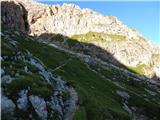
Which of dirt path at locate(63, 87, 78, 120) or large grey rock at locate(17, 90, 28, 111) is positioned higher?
large grey rock at locate(17, 90, 28, 111)

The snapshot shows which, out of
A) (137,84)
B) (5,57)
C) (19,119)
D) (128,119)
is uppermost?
(5,57)

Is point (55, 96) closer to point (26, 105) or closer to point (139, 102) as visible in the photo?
point (26, 105)

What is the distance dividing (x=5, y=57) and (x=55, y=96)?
51.6 feet

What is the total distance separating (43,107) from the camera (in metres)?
72.4

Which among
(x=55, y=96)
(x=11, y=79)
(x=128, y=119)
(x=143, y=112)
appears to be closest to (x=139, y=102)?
(x=143, y=112)

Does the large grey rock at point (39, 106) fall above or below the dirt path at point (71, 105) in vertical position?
above

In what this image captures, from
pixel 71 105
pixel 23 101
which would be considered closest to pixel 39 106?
pixel 23 101

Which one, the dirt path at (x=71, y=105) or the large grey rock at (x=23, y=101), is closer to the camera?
the large grey rock at (x=23, y=101)

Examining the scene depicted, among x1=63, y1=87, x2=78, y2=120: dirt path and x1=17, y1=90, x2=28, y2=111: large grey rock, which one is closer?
x1=17, y1=90, x2=28, y2=111: large grey rock

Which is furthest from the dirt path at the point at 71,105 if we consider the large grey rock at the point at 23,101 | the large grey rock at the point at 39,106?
the large grey rock at the point at 23,101

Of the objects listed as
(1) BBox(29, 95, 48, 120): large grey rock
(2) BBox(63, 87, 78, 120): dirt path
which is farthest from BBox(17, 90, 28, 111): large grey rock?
(2) BBox(63, 87, 78, 120): dirt path

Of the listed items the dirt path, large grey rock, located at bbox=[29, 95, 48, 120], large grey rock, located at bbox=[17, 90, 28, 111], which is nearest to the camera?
large grey rock, located at bbox=[17, 90, 28, 111]

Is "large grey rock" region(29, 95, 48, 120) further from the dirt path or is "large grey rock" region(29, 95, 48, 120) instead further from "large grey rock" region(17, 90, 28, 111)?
the dirt path

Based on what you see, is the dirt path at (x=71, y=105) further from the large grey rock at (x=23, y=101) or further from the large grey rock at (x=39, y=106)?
the large grey rock at (x=23, y=101)
